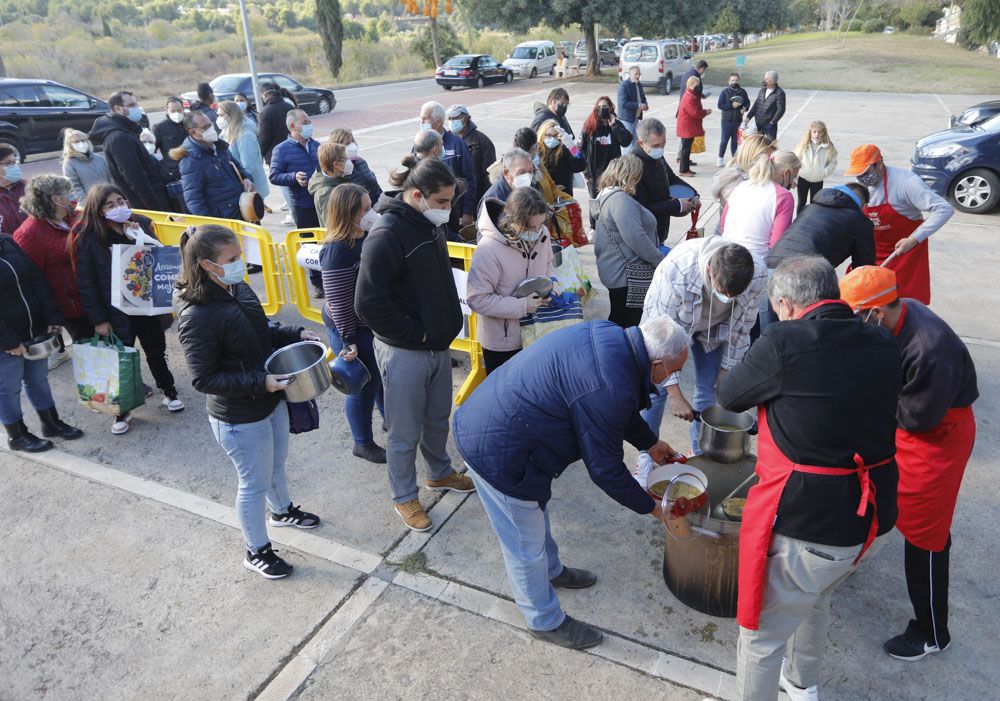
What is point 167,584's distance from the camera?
3.84 metres

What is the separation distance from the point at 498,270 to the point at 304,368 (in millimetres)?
→ 1316

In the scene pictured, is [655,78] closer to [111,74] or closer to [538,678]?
[538,678]

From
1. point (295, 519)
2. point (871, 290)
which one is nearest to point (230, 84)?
point (295, 519)

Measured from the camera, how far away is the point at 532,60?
114ft

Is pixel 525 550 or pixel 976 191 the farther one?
pixel 976 191

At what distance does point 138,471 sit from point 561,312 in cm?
320

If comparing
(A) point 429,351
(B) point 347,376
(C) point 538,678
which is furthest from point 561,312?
(C) point 538,678

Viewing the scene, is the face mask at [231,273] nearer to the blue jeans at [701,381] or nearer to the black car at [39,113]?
the blue jeans at [701,381]

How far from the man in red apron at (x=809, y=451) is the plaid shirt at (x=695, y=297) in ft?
3.36

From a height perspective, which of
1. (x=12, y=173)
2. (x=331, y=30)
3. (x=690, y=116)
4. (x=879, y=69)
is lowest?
(x=690, y=116)

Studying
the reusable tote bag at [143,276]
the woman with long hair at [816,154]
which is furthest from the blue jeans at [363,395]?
the woman with long hair at [816,154]

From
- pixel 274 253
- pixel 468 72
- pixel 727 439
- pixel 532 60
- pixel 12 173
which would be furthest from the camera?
pixel 532 60

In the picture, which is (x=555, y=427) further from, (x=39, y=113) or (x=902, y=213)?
(x=39, y=113)

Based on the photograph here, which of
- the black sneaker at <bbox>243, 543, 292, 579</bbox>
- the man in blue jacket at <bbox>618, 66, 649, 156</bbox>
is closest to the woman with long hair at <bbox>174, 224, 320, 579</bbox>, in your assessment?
the black sneaker at <bbox>243, 543, 292, 579</bbox>
